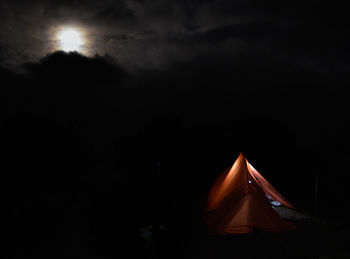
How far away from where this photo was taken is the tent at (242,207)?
8.09 metres

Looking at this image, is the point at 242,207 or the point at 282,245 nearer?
the point at 282,245

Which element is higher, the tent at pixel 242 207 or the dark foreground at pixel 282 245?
the tent at pixel 242 207

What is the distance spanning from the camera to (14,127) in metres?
39.0

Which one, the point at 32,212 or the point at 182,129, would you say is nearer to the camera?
the point at 32,212

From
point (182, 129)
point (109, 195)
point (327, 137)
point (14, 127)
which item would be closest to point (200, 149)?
point (182, 129)

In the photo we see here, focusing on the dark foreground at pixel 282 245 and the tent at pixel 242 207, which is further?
the tent at pixel 242 207

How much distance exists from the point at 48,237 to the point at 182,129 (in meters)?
37.4

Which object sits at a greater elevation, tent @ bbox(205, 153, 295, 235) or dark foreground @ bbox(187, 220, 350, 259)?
tent @ bbox(205, 153, 295, 235)

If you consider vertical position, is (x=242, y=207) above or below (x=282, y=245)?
above

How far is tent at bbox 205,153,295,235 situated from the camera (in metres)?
8.09

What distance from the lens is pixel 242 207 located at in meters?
8.43

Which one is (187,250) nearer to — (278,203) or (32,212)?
(278,203)

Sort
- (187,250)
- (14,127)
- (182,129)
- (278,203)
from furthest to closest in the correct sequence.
A: (182,129) < (14,127) < (278,203) < (187,250)

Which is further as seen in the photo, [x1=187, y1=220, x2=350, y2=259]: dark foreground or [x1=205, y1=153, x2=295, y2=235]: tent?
[x1=205, y1=153, x2=295, y2=235]: tent
